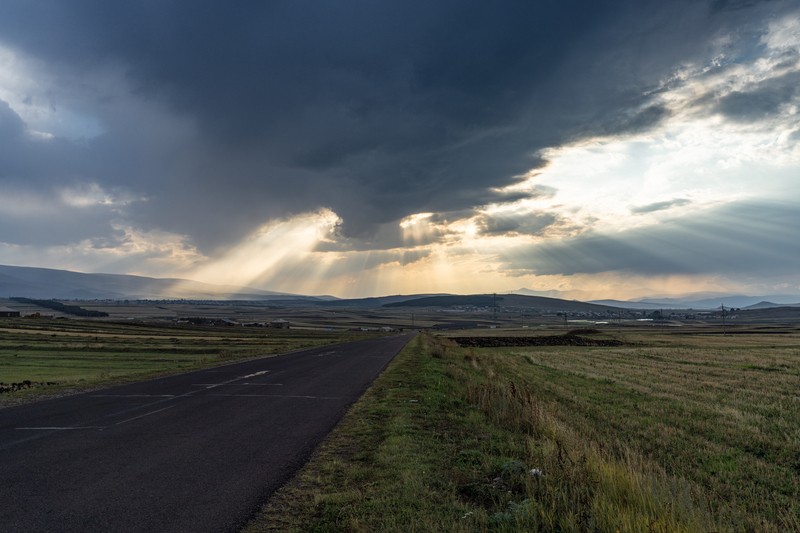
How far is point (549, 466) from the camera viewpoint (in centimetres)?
807

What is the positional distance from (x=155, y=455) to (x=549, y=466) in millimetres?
8162

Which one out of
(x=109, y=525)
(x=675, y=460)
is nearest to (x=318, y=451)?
(x=109, y=525)

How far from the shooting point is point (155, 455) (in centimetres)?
984

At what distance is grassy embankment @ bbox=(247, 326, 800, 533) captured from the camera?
630 centimetres

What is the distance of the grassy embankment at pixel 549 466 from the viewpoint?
6301 millimetres

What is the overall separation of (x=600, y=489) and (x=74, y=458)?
33.7 feet

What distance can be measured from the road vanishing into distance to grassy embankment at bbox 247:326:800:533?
855mm

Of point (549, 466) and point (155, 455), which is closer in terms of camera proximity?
point (549, 466)

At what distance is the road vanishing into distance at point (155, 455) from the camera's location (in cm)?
677

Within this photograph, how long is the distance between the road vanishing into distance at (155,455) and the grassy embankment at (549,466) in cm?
86

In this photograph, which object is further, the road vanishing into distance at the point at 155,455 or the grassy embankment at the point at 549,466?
the road vanishing into distance at the point at 155,455

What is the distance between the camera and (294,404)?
1656 centimetres

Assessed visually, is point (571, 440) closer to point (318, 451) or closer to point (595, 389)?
point (318, 451)

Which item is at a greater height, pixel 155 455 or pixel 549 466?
pixel 549 466
